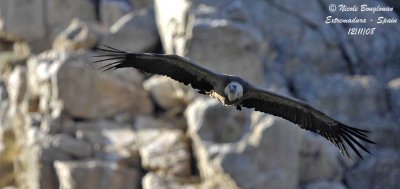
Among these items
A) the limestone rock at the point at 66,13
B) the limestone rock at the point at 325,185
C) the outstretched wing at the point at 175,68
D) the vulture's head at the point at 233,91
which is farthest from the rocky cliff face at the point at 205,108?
the vulture's head at the point at 233,91

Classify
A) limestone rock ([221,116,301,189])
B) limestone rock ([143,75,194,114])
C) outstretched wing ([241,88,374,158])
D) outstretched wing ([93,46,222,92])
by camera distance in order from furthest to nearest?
limestone rock ([143,75,194,114])
limestone rock ([221,116,301,189])
outstretched wing ([241,88,374,158])
outstretched wing ([93,46,222,92])

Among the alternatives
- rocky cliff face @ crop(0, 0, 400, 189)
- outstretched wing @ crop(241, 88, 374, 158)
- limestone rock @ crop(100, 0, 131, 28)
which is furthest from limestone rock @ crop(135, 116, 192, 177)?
outstretched wing @ crop(241, 88, 374, 158)

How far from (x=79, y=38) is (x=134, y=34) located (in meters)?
1.32

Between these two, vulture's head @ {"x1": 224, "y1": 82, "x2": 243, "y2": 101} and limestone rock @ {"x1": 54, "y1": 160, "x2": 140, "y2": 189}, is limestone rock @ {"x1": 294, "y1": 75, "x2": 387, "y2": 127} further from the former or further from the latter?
vulture's head @ {"x1": 224, "y1": 82, "x2": 243, "y2": 101}

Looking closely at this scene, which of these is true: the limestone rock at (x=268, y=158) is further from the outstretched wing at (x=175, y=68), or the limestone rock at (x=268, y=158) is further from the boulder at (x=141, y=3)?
the boulder at (x=141, y=3)

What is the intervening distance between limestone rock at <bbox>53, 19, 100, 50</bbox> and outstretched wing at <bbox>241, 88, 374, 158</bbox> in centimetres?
1012

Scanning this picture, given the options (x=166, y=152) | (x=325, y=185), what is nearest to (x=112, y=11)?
(x=166, y=152)

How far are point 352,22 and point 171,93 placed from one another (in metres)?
4.47

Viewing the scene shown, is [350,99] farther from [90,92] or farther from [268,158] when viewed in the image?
[90,92]

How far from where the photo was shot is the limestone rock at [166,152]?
17.1 meters

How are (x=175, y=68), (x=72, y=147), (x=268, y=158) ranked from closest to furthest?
(x=175, y=68) → (x=268, y=158) → (x=72, y=147)

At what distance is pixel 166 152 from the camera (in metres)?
17.3

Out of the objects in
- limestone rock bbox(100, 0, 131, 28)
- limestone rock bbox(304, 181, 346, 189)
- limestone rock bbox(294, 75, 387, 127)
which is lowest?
limestone rock bbox(304, 181, 346, 189)

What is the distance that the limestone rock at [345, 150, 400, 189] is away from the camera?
53.4 feet
